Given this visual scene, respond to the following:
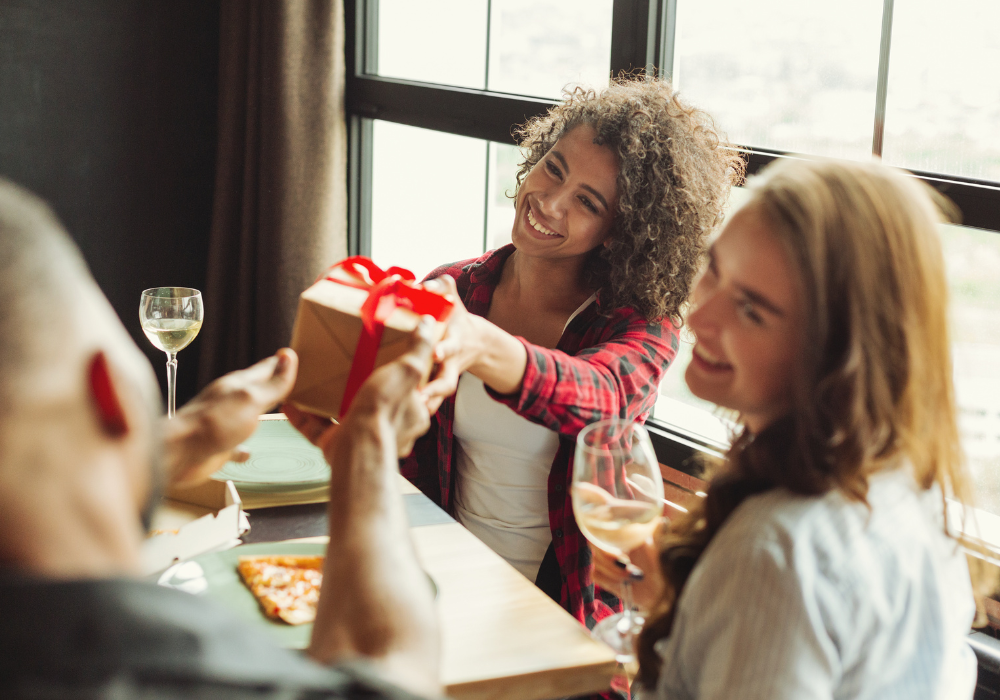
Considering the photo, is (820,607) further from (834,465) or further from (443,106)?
(443,106)

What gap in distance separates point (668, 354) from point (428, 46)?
1602 mm

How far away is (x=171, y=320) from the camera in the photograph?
1.63 meters

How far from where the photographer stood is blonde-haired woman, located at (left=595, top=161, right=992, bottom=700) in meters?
0.78

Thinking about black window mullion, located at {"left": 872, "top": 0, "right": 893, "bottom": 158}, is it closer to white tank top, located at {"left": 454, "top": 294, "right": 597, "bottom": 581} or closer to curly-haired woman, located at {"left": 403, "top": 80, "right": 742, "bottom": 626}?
curly-haired woman, located at {"left": 403, "top": 80, "right": 742, "bottom": 626}

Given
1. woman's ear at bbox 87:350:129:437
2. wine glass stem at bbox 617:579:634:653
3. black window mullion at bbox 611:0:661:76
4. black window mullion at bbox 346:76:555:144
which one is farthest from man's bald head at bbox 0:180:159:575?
black window mullion at bbox 346:76:555:144

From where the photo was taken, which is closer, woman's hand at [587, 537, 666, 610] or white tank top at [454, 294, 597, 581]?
woman's hand at [587, 537, 666, 610]

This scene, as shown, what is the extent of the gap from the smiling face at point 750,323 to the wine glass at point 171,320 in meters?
0.98

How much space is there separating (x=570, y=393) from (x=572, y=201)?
1.45 feet

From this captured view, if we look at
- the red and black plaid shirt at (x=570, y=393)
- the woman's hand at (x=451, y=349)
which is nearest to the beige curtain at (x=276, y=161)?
the red and black plaid shirt at (x=570, y=393)

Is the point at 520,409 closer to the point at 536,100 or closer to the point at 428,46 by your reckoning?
the point at 536,100

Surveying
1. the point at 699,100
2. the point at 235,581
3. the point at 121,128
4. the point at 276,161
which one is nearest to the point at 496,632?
the point at 235,581

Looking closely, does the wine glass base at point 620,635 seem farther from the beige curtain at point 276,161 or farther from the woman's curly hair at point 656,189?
the beige curtain at point 276,161

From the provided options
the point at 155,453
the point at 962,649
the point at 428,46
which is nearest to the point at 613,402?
the point at 962,649

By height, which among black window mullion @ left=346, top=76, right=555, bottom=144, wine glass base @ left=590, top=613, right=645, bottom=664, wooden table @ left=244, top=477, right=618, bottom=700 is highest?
black window mullion @ left=346, top=76, right=555, bottom=144
